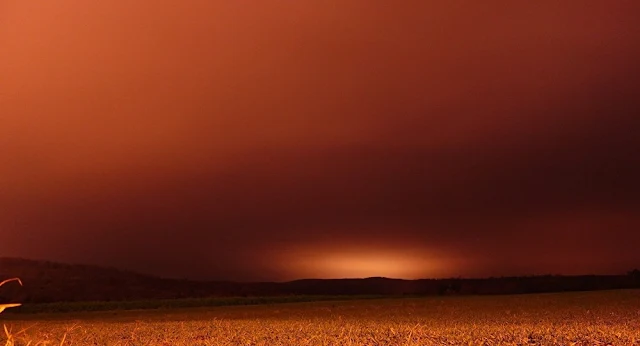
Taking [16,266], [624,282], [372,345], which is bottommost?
[372,345]

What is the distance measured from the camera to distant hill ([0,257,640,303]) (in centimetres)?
5656

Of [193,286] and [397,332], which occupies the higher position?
[193,286]

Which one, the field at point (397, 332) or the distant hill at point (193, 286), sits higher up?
the distant hill at point (193, 286)

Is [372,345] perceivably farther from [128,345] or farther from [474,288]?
[474,288]

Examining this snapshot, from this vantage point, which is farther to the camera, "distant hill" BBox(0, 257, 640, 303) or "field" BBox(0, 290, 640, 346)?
"distant hill" BBox(0, 257, 640, 303)

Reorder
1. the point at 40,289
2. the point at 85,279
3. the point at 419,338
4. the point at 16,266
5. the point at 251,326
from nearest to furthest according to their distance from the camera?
1. the point at 419,338
2. the point at 251,326
3. the point at 40,289
4. the point at 85,279
5. the point at 16,266

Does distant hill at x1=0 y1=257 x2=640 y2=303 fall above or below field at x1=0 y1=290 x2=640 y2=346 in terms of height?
above

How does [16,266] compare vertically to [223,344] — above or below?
above

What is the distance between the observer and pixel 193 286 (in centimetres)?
6775

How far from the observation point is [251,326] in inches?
752

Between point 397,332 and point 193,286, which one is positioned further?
point 193,286

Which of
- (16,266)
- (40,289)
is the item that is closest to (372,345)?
(40,289)

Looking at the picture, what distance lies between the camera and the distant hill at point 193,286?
5656cm

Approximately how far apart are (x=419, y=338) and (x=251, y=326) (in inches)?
233
